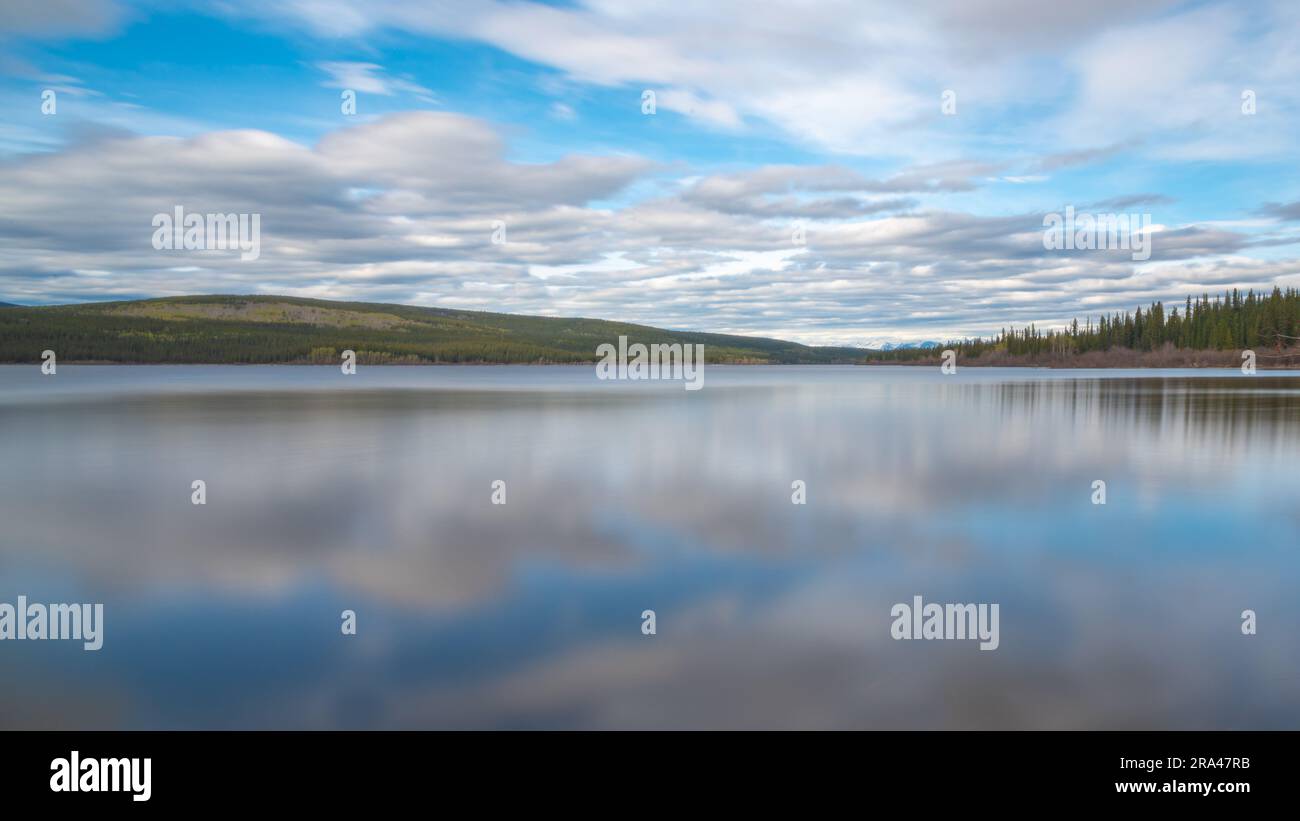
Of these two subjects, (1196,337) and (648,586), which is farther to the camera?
(1196,337)

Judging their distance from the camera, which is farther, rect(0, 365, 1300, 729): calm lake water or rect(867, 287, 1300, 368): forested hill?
rect(867, 287, 1300, 368): forested hill

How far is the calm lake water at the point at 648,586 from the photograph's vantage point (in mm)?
6668

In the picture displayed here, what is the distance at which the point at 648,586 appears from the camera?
985 centimetres

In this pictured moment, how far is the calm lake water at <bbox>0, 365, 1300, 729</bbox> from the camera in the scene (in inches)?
263

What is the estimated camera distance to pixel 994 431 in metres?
30.0

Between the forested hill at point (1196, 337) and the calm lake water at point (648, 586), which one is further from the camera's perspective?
the forested hill at point (1196, 337)

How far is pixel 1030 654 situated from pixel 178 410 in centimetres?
4274
